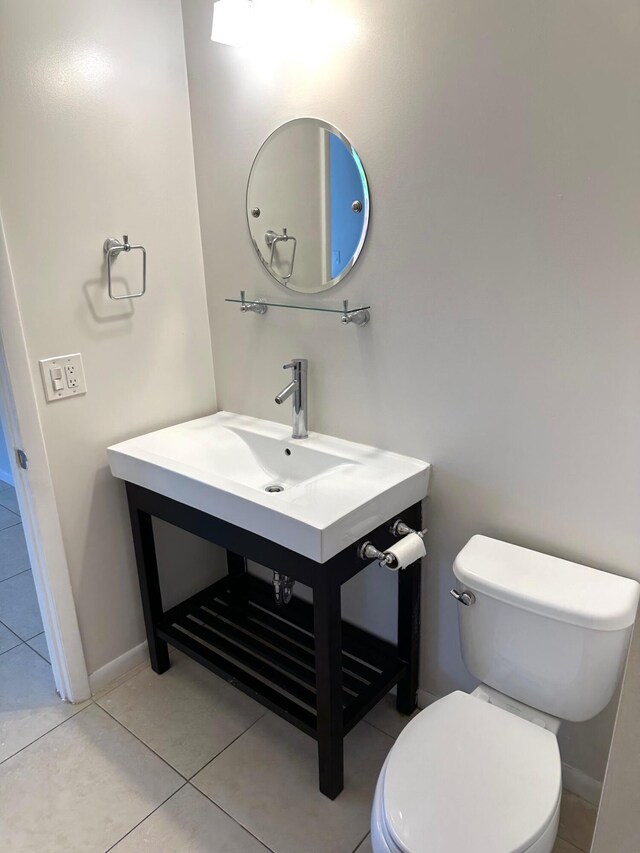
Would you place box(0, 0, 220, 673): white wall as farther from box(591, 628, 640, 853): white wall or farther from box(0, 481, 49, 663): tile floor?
box(591, 628, 640, 853): white wall

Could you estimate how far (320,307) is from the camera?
1.74 metres

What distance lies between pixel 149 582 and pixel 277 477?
58cm

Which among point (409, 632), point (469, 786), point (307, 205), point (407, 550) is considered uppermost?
point (307, 205)

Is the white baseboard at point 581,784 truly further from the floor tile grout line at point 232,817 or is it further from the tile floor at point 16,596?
the tile floor at point 16,596

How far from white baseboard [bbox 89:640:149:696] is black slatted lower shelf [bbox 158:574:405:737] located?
178mm

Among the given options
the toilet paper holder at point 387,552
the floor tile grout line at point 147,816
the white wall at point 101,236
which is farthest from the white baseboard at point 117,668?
the toilet paper holder at point 387,552

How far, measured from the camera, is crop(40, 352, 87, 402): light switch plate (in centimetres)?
166

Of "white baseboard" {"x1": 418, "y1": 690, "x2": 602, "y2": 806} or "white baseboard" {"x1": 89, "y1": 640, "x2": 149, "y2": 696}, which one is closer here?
"white baseboard" {"x1": 418, "y1": 690, "x2": 602, "y2": 806}

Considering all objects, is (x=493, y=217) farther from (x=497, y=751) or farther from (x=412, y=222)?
(x=497, y=751)

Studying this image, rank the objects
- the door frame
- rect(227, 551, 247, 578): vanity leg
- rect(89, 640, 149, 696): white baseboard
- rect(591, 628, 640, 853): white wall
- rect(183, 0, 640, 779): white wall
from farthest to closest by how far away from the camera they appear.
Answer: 1. rect(227, 551, 247, 578): vanity leg
2. rect(89, 640, 149, 696): white baseboard
3. the door frame
4. rect(183, 0, 640, 779): white wall
5. rect(591, 628, 640, 853): white wall

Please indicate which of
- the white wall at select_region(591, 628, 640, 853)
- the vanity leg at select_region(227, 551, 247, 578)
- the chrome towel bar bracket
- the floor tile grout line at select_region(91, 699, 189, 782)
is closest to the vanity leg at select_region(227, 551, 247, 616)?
the vanity leg at select_region(227, 551, 247, 578)


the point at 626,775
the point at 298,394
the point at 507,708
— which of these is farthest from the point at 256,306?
the point at 626,775

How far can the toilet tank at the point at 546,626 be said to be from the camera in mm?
1231

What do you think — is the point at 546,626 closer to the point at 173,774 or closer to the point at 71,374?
the point at 173,774
